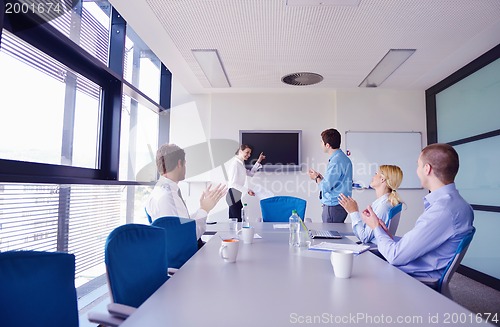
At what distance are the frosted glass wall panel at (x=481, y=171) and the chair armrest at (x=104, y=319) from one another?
4.40 meters

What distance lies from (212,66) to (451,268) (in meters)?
3.77

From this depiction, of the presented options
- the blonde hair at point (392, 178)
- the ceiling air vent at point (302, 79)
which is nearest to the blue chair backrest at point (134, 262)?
the blonde hair at point (392, 178)

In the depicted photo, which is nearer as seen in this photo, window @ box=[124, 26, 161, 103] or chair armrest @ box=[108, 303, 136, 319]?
chair armrest @ box=[108, 303, 136, 319]

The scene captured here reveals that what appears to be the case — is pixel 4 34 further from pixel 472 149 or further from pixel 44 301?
pixel 472 149

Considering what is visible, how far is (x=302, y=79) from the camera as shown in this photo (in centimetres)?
491

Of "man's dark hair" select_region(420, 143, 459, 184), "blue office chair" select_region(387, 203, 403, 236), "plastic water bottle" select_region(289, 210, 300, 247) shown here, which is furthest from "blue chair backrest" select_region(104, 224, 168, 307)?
"blue office chair" select_region(387, 203, 403, 236)

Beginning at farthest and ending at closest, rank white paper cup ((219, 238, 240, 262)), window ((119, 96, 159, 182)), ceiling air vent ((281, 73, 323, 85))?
ceiling air vent ((281, 73, 323, 85))
window ((119, 96, 159, 182))
white paper cup ((219, 238, 240, 262))

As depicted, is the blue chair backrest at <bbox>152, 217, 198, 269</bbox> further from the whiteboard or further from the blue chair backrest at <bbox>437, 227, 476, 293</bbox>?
the whiteboard

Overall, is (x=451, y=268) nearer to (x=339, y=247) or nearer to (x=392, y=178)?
(x=339, y=247)

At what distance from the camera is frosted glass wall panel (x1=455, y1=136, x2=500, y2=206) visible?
3.88m

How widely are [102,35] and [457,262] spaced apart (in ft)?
11.5

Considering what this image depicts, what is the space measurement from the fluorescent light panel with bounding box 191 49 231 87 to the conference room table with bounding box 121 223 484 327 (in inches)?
122

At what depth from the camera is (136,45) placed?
4.23 m

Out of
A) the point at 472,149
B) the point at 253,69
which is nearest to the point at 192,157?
the point at 253,69
